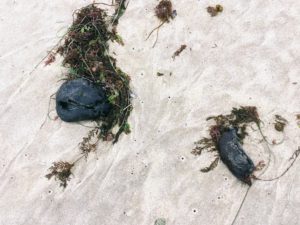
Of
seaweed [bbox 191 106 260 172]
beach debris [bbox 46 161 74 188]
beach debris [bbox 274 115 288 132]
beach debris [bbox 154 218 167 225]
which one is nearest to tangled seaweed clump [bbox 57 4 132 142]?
beach debris [bbox 46 161 74 188]

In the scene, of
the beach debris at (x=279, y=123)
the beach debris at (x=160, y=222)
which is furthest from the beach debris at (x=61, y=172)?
the beach debris at (x=279, y=123)

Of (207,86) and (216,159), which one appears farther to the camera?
(207,86)

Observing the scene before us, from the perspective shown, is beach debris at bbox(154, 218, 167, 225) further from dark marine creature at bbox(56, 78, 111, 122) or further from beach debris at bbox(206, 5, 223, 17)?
beach debris at bbox(206, 5, 223, 17)

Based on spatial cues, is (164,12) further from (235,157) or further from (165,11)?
(235,157)

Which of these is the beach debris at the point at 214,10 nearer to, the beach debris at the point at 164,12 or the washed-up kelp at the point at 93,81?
the beach debris at the point at 164,12

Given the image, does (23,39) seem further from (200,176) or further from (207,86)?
(200,176)

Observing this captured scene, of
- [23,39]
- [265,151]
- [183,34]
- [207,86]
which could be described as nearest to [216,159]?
[265,151]
